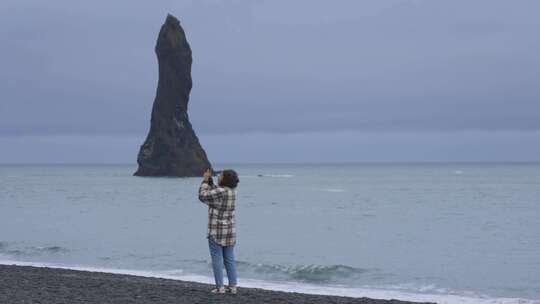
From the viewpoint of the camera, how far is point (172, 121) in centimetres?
12850

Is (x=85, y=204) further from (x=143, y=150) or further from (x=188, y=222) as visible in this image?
(x=143, y=150)

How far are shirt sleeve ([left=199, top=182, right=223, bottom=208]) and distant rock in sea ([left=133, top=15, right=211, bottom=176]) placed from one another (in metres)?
105

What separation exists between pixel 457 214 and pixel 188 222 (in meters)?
20.3

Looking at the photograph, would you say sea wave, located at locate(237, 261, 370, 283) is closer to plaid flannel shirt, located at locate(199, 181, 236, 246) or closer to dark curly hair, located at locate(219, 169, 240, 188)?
plaid flannel shirt, located at locate(199, 181, 236, 246)

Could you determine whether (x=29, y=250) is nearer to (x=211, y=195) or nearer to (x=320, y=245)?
(x=320, y=245)

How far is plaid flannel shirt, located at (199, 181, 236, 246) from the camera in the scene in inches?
579

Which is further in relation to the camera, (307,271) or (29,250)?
(29,250)

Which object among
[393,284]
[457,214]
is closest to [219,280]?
[393,284]

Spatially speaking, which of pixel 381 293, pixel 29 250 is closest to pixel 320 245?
pixel 29 250

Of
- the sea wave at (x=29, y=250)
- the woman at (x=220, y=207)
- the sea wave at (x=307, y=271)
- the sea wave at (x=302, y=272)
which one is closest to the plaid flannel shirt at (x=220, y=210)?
the woman at (x=220, y=207)

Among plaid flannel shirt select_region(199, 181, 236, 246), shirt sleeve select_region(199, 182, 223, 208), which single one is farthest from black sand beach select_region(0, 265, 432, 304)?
shirt sleeve select_region(199, 182, 223, 208)

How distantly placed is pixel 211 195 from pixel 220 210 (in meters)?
0.33

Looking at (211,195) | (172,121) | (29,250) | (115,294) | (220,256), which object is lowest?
(29,250)

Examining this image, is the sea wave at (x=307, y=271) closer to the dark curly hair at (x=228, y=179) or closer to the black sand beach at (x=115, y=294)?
the black sand beach at (x=115, y=294)
